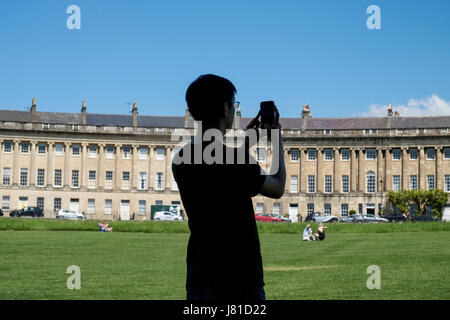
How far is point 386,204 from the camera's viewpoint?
85.9 metres

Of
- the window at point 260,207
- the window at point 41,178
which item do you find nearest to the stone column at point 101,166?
the window at point 41,178

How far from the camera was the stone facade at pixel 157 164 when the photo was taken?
87250 mm

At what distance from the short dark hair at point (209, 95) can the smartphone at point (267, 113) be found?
230 mm

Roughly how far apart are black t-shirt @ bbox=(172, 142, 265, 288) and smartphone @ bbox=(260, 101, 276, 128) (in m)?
0.21

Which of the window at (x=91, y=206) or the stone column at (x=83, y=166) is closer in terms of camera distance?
the window at (x=91, y=206)

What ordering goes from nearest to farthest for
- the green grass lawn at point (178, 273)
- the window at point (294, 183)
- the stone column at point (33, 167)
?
the green grass lawn at point (178, 273) < the stone column at point (33, 167) < the window at point (294, 183)

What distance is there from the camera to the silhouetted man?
3.62 metres

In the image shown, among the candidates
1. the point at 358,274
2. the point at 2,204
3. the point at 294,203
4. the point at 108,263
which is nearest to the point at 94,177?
the point at 2,204

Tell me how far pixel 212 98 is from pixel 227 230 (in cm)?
77

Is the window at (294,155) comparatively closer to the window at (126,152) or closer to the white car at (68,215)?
the window at (126,152)

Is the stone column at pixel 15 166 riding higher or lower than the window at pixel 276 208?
higher

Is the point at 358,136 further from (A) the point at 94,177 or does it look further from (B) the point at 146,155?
(A) the point at 94,177

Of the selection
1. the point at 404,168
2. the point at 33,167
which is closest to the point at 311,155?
the point at 404,168
